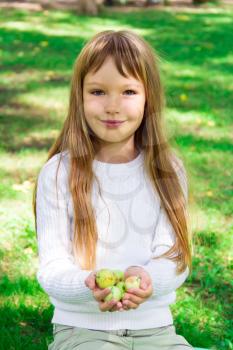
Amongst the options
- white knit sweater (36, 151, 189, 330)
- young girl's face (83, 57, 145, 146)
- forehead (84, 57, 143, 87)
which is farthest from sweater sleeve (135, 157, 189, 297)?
forehead (84, 57, 143, 87)

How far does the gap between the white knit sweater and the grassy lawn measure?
0.95ft

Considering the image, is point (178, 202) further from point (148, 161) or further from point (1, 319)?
point (1, 319)

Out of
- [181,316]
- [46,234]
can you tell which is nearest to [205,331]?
[181,316]

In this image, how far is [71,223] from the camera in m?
2.35

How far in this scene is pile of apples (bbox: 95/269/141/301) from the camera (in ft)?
6.49

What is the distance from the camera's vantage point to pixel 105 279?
6.49ft

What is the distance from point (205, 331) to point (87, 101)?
4.03 feet

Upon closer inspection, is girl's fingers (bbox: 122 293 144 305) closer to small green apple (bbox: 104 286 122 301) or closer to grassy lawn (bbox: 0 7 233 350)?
small green apple (bbox: 104 286 122 301)

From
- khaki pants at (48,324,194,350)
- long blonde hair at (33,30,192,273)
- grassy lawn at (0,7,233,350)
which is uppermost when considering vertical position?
long blonde hair at (33,30,192,273)

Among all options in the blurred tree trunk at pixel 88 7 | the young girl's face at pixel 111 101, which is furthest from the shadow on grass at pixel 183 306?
the blurred tree trunk at pixel 88 7

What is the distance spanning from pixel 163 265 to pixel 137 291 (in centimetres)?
27

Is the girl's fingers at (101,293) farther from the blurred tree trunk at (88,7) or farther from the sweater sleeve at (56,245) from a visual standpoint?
the blurred tree trunk at (88,7)

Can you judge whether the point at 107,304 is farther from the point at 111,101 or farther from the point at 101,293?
the point at 111,101

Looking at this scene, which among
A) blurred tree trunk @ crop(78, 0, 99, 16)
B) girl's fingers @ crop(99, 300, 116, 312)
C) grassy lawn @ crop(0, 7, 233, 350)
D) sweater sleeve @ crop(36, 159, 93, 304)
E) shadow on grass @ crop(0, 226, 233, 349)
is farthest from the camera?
blurred tree trunk @ crop(78, 0, 99, 16)
